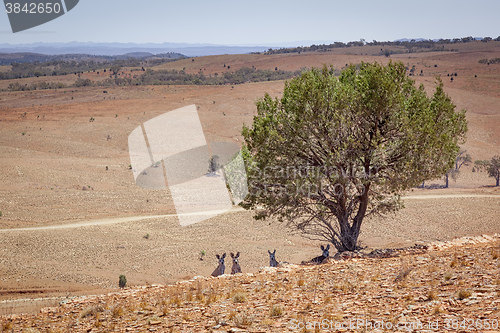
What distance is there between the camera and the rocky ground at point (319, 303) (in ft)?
19.7

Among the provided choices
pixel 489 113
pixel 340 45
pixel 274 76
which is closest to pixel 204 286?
pixel 489 113

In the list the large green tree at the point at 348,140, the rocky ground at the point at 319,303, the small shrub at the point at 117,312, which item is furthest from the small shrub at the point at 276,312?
the large green tree at the point at 348,140

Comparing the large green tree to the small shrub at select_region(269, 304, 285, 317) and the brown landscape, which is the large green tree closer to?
the brown landscape

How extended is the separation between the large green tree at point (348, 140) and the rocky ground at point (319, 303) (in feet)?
11.2

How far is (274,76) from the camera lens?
9488cm

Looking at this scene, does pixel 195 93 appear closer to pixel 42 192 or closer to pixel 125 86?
pixel 125 86

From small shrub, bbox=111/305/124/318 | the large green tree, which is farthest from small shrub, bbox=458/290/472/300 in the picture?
the large green tree

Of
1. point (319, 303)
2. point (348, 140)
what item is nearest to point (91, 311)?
point (319, 303)

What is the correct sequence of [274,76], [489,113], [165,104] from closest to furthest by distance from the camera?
1. [489,113]
2. [165,104]
3. [274,76]

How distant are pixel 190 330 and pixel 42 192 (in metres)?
28.9

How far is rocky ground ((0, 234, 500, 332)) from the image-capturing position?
601cm

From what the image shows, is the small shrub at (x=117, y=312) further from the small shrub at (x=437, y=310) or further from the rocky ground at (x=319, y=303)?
the small shrub at (x=437, y=310)

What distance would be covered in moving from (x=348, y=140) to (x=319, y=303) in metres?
6.16

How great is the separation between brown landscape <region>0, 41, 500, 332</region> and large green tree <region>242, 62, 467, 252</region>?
2.53 metres
